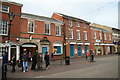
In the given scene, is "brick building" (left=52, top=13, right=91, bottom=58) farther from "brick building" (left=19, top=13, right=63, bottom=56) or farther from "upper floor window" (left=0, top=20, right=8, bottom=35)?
"upper floor window" (left=0, top=20, right=8, bottom=35)

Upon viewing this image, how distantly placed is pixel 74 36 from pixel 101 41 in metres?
11.2

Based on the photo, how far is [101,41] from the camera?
2956cm

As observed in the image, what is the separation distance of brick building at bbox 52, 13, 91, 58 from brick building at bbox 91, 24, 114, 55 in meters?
2.52

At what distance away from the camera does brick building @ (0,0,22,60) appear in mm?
13780

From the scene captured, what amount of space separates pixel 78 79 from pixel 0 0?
14.5 m

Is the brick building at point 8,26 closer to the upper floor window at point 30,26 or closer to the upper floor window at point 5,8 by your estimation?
the upper floor window at point 5,8

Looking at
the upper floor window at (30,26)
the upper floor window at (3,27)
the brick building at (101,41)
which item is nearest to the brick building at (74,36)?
the brick building at (101,41)

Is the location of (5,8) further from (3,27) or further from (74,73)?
(74,73)

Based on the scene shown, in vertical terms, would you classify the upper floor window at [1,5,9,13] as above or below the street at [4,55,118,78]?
above

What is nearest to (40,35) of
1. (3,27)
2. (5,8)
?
(3,27)

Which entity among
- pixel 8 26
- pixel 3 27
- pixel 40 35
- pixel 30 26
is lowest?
pixel 40 35

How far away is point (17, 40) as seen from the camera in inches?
583

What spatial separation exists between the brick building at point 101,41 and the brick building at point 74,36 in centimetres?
252

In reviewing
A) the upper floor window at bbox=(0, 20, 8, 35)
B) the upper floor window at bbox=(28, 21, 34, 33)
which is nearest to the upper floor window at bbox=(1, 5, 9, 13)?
the upper floor window at bbox=(0, 20, 8, 35)
